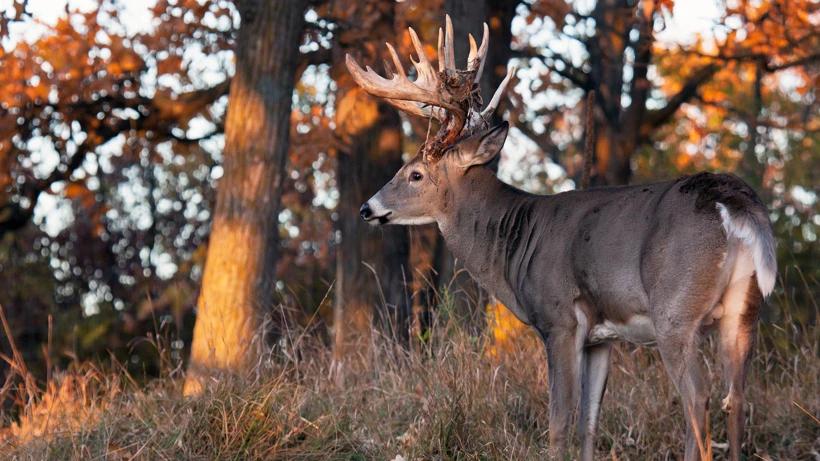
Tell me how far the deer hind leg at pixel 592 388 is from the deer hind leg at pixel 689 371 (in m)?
0.72

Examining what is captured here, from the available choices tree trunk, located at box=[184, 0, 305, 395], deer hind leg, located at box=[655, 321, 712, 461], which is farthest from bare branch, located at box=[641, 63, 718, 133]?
deer hind leg, located at box=[655, 321, 712, 461]

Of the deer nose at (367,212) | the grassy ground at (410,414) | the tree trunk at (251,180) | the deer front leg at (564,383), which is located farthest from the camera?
the tree trunk at (251,180)

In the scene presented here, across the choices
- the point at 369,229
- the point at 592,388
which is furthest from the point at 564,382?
the point at 369,229

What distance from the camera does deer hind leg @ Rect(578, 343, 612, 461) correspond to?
21.7ft

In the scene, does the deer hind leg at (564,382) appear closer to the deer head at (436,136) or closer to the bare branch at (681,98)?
the deer head at (436,136)

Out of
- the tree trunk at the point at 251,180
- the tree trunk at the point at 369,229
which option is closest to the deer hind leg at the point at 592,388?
the tree trunk at the point at 251,180

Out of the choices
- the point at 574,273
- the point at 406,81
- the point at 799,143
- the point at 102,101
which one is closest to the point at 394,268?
the point at 102,101

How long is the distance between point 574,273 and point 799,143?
16.7 meters

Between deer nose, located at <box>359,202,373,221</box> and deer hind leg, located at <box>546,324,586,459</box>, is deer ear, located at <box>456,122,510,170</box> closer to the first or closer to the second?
deer nose, located at <box>359,202,373,221</box>

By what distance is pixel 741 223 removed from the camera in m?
5.88

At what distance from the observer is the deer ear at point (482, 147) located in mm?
7512

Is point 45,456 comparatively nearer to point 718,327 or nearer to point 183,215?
point 718,327

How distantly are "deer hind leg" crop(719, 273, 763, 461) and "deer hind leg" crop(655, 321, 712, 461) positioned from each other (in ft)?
0.50

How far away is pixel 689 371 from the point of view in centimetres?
597
